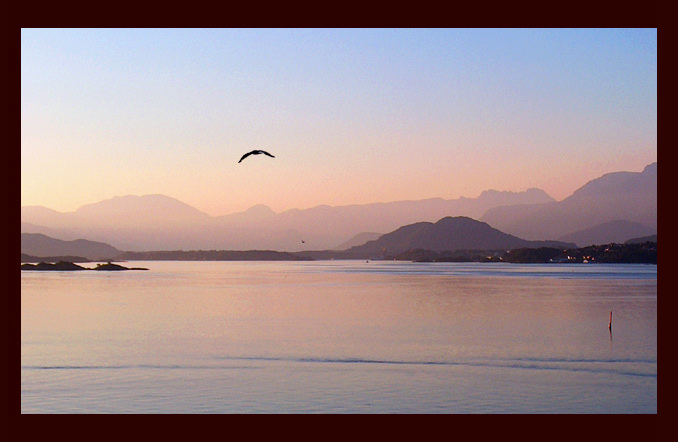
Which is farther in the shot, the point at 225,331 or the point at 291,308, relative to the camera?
the point at 291,308

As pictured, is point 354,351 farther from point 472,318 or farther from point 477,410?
point 472,318

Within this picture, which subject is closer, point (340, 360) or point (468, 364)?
point (468, 364)

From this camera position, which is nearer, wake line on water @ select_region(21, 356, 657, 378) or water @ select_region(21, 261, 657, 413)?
water @ select_region(21, 261, 657, 413)

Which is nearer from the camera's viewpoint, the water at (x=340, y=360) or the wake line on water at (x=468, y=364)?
the water at (x=340, y=360)

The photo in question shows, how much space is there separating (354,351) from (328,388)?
8.28m

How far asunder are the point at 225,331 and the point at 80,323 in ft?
35.9

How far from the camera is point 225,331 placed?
41.3 metres

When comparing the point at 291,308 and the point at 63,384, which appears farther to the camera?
the point at 291,308
